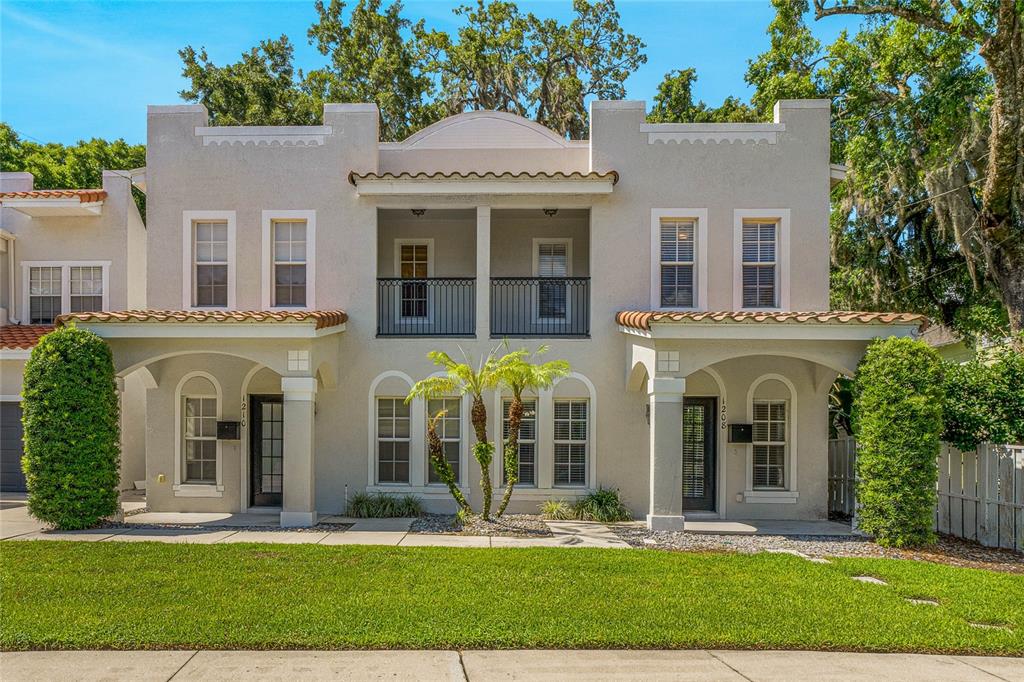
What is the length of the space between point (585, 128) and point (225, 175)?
17.7 metres

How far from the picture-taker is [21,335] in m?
14.8

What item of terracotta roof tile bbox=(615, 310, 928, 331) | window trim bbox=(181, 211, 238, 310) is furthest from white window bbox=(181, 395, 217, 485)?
terracotta roof tile bbox=(615, 310, 928, 331)

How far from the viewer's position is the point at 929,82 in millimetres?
17281

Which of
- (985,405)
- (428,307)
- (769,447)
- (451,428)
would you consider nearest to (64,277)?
(428,307)

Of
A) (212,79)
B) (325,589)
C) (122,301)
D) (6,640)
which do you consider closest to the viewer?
(6,640)

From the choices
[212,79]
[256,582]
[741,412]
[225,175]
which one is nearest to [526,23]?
[212,79]

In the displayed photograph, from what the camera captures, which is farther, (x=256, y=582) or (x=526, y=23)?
(x=526, y=23)

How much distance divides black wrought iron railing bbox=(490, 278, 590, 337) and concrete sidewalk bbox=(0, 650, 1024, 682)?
8.14 meters

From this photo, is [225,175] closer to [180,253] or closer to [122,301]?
[180,253]

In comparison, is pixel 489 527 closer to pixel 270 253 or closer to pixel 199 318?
pixel 199 318

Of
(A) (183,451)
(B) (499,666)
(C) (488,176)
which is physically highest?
(C) (488,176)

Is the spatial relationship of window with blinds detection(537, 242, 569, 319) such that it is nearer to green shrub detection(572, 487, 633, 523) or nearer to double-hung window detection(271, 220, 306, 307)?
green shrub detection(572, 487, 633, 523)

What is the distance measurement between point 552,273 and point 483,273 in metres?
1.98

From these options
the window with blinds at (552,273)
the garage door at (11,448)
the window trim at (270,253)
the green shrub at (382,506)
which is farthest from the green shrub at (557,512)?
the garage door at (11,448)
